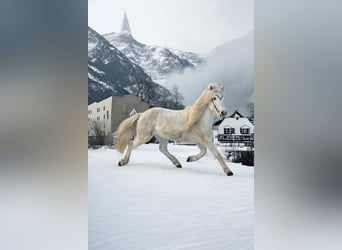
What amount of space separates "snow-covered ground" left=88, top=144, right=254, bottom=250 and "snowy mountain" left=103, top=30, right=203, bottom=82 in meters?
0.42

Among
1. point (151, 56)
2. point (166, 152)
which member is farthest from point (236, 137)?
point (151, 56)

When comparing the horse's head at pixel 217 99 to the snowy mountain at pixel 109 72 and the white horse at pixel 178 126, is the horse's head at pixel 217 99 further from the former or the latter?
the snowy mountain at pixel 109 72

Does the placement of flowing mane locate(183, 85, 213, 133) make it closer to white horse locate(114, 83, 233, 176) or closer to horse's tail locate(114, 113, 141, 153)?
white horse locate(114, 83, 233, 176)

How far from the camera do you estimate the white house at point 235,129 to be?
61.9 inches

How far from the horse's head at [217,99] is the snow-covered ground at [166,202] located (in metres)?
0.24

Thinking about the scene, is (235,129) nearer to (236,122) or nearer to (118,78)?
(236,122)

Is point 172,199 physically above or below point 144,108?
below

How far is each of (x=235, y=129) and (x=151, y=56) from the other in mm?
613

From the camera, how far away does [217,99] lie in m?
1.64
